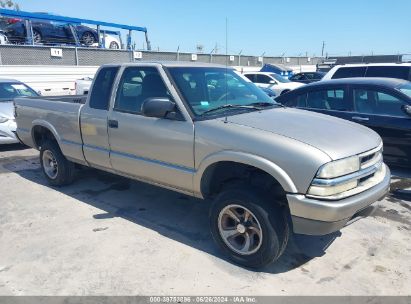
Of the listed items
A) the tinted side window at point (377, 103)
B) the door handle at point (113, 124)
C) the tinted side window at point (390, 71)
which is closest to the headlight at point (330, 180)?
the door handle at point (113, 124)

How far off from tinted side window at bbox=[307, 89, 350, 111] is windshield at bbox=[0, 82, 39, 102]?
22.3 ft

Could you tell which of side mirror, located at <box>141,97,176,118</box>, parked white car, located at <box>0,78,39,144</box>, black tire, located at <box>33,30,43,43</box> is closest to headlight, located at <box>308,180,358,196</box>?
side mirror, located at <box>141,97,176,118</box>

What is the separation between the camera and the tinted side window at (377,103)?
6.13 meters

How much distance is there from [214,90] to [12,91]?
6.94m

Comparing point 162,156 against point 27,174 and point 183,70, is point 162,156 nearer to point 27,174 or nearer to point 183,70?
point 183,70

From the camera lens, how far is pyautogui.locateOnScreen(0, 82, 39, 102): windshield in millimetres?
9086

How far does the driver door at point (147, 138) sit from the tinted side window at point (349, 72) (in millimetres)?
7062

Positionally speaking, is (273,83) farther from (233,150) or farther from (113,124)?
(233,150)

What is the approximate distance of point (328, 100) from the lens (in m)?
6.85

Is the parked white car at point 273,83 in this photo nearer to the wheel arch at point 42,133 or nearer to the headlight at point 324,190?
the wheel arch at point 42,133

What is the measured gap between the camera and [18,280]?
11.1ft

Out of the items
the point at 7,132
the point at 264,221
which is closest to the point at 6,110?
the point at 7,132

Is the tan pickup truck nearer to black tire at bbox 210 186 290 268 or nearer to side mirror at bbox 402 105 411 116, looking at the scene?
black tire at bbox 210 186 290 268

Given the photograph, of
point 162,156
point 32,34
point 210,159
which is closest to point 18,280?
point 162,156
